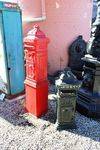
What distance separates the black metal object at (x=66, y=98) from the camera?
3.70m

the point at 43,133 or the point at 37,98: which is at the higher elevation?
the point at 37,98

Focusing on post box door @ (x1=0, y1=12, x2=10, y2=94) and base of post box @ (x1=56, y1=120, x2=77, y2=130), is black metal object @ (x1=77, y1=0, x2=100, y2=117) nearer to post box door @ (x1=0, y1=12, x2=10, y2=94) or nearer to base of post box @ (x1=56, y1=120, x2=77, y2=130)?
base of post box @ (x1=56, y1=120, x2=77, y2=130)

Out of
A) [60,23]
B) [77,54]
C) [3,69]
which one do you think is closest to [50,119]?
[3,69]

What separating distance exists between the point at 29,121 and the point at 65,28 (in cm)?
336

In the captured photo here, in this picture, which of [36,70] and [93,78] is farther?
[93,78]

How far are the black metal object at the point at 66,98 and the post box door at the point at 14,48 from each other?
5.48 ft

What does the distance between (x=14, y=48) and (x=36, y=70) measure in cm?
125

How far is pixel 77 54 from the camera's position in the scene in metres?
6.82

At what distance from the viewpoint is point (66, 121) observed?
12.9 feet

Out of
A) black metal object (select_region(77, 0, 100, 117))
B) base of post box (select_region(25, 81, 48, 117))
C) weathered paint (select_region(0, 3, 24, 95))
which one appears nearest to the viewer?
base of post box (select_region(25, 81, 48, 117))

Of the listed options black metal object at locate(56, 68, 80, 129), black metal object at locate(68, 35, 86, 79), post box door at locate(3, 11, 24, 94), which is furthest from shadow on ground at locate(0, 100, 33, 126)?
black metal object at locate(68, 35, 86, 79)

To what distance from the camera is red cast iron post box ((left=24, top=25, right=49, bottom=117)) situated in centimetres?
397

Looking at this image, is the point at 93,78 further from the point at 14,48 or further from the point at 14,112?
the point at 14,48

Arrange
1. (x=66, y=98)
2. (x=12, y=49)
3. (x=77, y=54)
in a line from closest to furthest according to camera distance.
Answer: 1. (x=66, y=98)
2. (x=12, y=49)
3. (x=77, y=54)
